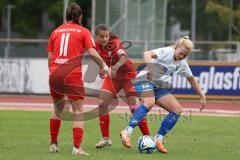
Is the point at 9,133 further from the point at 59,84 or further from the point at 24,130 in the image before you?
the point at 59,84

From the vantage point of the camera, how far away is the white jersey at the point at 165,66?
37.4ft

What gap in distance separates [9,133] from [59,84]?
353 cm

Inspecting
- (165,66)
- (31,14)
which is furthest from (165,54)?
(31,14)

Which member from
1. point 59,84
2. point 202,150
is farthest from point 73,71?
point 202,150

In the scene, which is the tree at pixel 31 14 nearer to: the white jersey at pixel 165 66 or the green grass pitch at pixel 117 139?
the green grass pitch at pixel 117 139

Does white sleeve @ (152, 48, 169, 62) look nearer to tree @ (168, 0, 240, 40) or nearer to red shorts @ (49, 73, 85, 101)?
red shorts @ (49, 73, 85, 101)

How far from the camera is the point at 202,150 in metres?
12.0

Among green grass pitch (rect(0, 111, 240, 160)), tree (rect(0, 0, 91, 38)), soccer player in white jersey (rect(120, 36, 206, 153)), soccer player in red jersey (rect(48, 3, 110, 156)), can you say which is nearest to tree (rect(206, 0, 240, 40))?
tree (rect(0, 0, 91, 38))

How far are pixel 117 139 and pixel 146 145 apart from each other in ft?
7.23

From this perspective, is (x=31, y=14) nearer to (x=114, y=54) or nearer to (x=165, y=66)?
(x=114, y=54)

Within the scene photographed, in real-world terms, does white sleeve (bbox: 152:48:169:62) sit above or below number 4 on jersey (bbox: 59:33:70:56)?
below

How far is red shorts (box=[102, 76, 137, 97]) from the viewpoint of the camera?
12609 millimetres

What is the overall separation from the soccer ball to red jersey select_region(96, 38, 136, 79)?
1541 mm

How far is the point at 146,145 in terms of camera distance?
11445 mm
